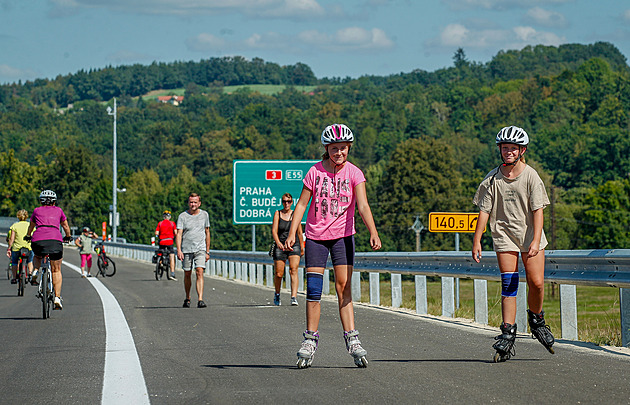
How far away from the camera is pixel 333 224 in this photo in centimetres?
793

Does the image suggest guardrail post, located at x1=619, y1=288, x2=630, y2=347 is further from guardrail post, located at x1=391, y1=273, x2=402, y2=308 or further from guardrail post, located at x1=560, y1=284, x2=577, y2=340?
guardrail post, located at x1=391, y1=273, x2=402, y2=308

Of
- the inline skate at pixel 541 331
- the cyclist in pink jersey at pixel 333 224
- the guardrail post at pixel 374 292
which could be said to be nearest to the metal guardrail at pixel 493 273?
the guardrail post at pixel 374 292

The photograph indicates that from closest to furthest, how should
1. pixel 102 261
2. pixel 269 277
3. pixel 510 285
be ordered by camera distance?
pixel 510 285 < pixel 269 277 < pixel 102 261

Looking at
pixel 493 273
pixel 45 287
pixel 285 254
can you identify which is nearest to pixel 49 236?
pixel 45 287

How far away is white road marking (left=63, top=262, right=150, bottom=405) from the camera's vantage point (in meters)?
6.29

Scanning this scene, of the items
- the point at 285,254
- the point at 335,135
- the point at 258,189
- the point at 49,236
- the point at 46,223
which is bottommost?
the point at 285,254

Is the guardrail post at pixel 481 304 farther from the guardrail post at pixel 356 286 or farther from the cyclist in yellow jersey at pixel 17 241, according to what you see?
the cyclist in yellow jersey at pixel 17 241

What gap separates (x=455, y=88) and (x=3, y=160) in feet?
268

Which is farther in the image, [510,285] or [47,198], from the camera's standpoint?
[47,198]

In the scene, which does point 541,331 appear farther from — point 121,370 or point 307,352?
point 121,370

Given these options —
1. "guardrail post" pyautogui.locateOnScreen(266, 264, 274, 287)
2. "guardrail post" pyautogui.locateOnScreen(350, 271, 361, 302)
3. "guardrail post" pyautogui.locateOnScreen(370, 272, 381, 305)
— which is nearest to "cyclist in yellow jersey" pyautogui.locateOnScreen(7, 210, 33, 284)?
"guardrail post" pyautogui.locateOnScreen(350, 271, 361, 302)

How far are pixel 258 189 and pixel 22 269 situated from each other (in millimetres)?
10470

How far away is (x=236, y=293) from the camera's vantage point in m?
19.8

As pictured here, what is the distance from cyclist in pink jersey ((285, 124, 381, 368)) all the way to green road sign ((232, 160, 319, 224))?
2099cm
